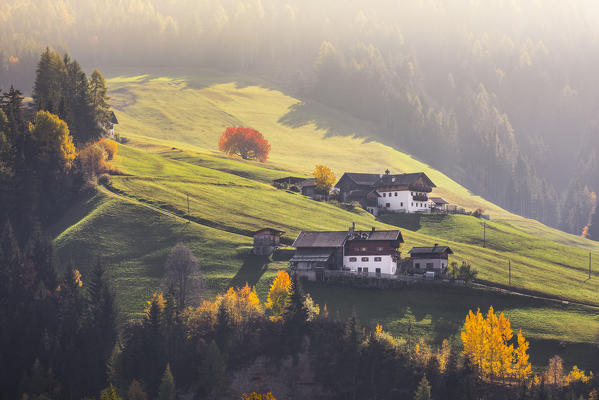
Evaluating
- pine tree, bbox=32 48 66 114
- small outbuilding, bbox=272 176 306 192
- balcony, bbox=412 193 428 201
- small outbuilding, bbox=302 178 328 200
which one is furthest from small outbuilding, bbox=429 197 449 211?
pine tree, bbox=32 48 66 114

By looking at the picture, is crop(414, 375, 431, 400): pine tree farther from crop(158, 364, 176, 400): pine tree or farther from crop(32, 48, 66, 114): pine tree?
crop(32, 48, 66, 114): pine tree

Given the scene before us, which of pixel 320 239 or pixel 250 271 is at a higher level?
pixel 320 239

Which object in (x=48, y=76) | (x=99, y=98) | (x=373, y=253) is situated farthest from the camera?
(x=48, y=76)

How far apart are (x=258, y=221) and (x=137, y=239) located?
22.6 m

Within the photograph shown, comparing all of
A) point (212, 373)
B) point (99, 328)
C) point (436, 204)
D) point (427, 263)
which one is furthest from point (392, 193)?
point (99, 328)

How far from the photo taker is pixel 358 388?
83.9 m

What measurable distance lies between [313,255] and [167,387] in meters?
34.8

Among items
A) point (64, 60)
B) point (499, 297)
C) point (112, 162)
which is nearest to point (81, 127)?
point (112, 162)

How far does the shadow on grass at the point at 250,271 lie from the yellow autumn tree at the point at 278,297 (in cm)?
641

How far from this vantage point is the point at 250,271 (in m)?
105

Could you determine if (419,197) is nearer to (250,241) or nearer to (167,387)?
(250,241)

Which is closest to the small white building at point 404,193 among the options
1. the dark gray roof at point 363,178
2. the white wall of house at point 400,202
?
the white wall of house at point 400,202

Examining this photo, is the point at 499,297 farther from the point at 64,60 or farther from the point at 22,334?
A: the point at 64,60

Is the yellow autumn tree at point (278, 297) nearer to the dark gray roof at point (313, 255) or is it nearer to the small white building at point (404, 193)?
the dark gray roof at point (313, 255)
